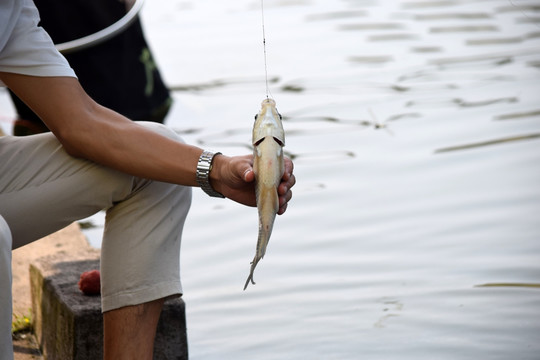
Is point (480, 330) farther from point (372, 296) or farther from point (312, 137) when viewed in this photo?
point (312, 137)

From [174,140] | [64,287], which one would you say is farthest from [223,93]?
[174,140]

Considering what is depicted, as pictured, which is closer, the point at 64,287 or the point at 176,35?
the point at 64,287

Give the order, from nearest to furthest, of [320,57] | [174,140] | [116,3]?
1. [174,140]
2. [116,3]
3. [320,57]

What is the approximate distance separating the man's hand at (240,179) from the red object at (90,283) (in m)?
0.73

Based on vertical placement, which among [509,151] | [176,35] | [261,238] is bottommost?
[176,35]

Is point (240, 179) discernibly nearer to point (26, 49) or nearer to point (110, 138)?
point (110, 138)

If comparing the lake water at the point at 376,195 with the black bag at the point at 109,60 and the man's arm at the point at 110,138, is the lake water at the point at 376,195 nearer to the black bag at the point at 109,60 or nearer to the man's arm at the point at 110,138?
the black bag at the point at 109,60

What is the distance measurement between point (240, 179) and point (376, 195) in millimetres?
2372

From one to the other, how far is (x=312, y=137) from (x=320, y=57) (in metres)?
2.19

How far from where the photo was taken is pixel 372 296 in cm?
320

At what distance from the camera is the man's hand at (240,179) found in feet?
6.31

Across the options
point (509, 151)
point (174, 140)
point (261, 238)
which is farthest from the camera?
point (509, 151)

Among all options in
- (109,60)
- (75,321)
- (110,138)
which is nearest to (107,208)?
(110,138)

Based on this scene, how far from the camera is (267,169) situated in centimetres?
184
